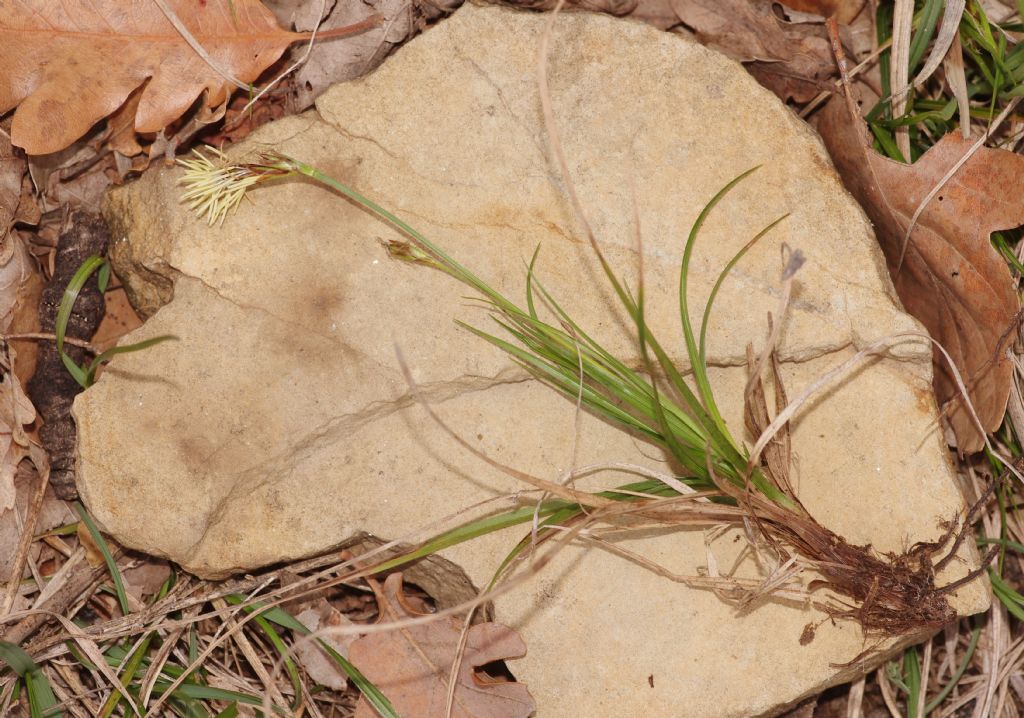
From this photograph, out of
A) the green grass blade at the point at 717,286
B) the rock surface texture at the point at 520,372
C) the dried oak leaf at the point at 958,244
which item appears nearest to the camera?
the green grass blade at the point at 717,286

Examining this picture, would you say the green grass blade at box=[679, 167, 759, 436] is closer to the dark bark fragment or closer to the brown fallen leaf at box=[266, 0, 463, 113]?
the brown fallen leaf at box=[266, 0, 463, 113]

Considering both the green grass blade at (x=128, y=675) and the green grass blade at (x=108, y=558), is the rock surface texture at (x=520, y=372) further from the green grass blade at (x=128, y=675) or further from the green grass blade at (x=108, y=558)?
the green grass blade at (x=128, y=675)

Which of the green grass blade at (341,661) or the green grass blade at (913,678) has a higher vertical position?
the green grass blade at (341,661)

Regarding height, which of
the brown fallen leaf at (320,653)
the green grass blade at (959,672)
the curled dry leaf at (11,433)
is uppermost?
the curled dry leaf at (11,433)

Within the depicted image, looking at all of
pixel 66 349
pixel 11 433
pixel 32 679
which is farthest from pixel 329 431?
pixel 32 679

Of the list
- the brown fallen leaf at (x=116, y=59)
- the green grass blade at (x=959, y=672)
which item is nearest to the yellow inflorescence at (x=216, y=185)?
the brown fallen leaf at (x=116, y=59)

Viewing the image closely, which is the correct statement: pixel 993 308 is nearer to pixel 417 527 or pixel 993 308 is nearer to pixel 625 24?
pixel 625 24
